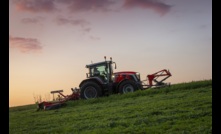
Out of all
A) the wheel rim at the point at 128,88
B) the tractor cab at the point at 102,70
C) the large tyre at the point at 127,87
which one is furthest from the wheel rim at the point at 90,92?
the wheel rim at the point at 128,88

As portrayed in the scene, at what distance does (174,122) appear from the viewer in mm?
9969

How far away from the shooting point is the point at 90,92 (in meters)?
25.0

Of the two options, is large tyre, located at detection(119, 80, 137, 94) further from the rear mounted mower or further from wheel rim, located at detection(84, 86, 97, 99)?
the rear mounted mower

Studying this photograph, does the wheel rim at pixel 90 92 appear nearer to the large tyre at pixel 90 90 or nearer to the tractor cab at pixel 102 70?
the large tyre at pixel 90 90

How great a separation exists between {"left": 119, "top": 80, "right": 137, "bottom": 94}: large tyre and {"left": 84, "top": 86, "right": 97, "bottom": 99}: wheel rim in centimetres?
210

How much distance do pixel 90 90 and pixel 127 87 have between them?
296 cm

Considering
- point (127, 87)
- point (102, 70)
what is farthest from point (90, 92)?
point (127, 87)

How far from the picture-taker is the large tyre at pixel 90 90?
24578mm

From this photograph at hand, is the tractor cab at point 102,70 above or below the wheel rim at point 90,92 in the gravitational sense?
above

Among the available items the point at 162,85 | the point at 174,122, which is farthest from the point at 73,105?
the point at 174,122
